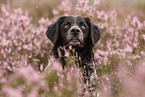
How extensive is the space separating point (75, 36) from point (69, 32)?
13 centimetres

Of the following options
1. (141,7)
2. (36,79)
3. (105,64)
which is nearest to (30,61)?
(105,64)

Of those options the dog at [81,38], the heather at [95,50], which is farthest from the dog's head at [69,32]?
the heather at [95,50]

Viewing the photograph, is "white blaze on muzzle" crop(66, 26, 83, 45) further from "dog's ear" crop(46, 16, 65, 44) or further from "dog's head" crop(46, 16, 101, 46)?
"dog's ear" crop(46, 16, 65, 44)

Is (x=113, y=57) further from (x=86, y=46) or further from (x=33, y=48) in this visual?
(x=33, y=48)

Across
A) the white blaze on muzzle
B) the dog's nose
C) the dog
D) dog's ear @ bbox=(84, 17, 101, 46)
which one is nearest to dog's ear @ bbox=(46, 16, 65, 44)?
the dog

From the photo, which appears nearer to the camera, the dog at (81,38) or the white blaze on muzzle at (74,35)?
the white blaze on muzzle at (74,35)

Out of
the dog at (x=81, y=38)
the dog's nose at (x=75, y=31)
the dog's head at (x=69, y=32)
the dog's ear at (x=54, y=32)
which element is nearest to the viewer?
the dog's nose at (x=75, y=31)

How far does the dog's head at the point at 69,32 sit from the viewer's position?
3.39 m

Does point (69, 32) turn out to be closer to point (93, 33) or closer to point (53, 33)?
point (53, 33)

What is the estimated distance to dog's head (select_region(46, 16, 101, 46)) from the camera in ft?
11.1

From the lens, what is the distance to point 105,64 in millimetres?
3318

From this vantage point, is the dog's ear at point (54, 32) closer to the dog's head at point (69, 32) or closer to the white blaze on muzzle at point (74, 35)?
the dog's head at point (69, 32)

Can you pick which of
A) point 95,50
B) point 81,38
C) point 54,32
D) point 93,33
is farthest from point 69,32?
point 95,50

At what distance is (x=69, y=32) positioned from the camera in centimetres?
332
